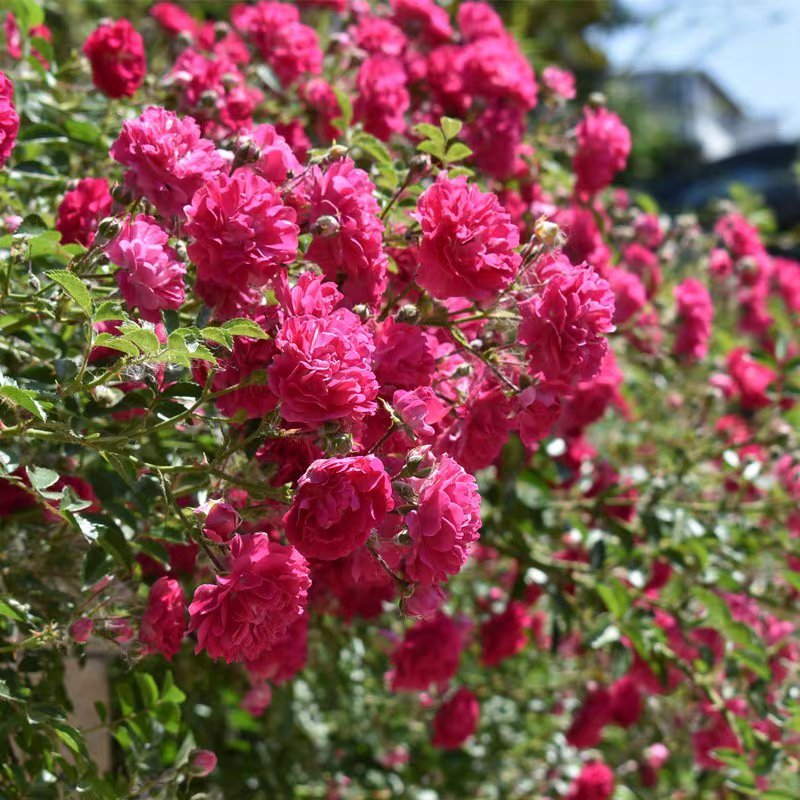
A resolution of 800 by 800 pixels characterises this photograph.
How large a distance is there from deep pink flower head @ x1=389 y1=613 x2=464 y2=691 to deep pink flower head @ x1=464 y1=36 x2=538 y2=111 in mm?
947

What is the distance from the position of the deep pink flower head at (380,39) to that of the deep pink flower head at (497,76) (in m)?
0.18

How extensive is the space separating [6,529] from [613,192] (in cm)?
193

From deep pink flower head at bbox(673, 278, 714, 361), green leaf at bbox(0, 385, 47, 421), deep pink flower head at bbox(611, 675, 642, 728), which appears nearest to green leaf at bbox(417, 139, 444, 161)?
green leaf at bbox(0, 385, 47, 421)

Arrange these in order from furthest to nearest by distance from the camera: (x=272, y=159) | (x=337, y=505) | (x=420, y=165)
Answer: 1. (x=420, y=165)
2. (x=272, y=159)
3. (x=337, y=505)

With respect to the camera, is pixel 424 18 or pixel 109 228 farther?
pixel 424 18

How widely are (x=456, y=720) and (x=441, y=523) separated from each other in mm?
1304

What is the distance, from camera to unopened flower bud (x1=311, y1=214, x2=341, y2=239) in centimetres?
118

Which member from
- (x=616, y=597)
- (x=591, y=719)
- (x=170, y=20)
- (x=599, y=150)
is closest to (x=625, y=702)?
(x=591, y=719)

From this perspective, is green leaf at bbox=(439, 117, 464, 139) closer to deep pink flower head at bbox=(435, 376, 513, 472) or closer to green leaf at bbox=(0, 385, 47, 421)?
deep pink flower head at bbox=(435, 376, 513, 472)

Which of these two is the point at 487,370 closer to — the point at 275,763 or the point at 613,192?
the point at 275,763

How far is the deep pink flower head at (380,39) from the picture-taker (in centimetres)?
207

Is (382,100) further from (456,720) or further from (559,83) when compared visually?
(456,720)

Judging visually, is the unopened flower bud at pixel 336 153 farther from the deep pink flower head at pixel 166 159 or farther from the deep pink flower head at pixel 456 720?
the deep pink flower head at pixel 456 720

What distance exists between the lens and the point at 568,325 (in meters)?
1.19
